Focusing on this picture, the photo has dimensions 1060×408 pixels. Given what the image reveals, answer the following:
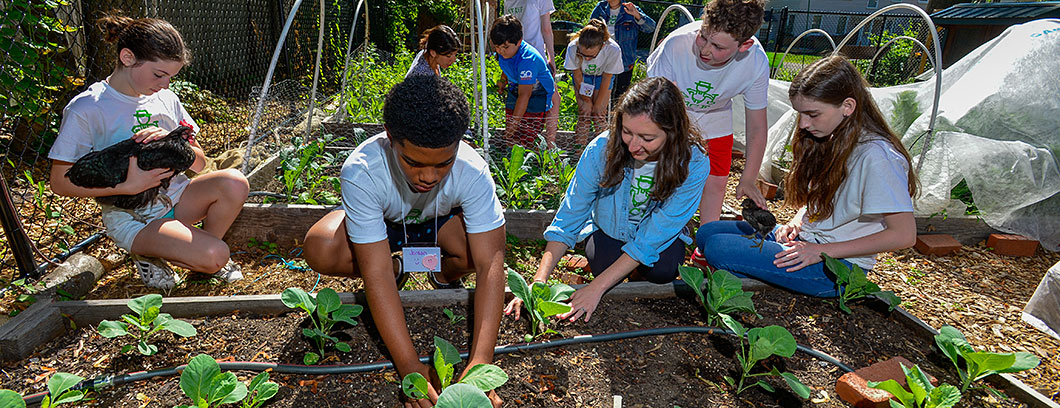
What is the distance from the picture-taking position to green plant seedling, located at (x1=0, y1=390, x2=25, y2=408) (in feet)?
3.64

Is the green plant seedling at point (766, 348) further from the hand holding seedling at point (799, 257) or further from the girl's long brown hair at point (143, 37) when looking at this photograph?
the girl's long brown hair at point (143, 37)

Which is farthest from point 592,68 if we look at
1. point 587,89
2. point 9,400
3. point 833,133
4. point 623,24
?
point 9,400

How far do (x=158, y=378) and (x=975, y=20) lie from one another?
7.83 meters

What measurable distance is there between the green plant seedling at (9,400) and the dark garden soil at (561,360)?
0.30 meters

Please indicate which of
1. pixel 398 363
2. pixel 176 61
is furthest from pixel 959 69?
pixel 176 61

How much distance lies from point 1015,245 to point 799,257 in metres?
2.15

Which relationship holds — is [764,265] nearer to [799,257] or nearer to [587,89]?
[799,257]

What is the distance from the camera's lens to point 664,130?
184cm

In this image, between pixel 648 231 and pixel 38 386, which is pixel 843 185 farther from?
pixel 38 386

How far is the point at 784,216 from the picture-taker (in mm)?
3660

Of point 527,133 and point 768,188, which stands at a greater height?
point 527,133

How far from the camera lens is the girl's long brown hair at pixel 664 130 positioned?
1804 mm

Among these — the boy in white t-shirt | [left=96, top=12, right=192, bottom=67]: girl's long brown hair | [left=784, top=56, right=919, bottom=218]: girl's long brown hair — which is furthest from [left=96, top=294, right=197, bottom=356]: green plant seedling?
[left=784, top=56, right=919, bottom=218]: girl's long brown hair

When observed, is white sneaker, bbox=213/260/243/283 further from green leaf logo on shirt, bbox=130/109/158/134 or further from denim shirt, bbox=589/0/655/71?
denim shirt, bbox=589/0/655/71
